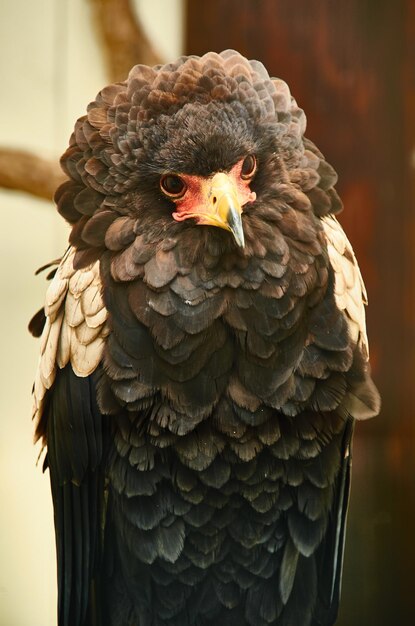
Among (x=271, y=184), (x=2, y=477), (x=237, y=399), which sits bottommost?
(x=2, y=477)

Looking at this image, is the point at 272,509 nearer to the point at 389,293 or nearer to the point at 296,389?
the point at 296,389

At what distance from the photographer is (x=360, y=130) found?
1.56 m

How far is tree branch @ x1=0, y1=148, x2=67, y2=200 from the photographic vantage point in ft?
6.01

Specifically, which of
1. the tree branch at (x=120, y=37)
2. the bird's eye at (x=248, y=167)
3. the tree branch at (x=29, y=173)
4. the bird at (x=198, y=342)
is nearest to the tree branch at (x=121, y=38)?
the tree branch at (x=120, y=37)

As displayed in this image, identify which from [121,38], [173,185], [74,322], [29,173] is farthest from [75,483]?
[121,38]

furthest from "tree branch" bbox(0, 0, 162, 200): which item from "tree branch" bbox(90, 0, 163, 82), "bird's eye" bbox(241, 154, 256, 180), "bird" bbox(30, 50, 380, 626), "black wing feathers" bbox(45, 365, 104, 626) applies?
"black wing feathers" bbox(45, 365, 104, 626)

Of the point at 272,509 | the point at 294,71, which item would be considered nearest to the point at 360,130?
the point at 294,71

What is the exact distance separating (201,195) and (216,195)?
40 mm

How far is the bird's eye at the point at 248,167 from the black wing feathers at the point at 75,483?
0.39m

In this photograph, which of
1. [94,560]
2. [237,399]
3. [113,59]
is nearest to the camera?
[237,399]

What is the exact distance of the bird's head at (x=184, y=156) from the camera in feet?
4.03

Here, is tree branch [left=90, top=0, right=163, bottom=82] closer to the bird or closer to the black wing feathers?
the bird

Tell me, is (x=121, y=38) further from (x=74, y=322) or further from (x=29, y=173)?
(x=74, y=322)

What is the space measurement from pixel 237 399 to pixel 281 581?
37 centimetres
